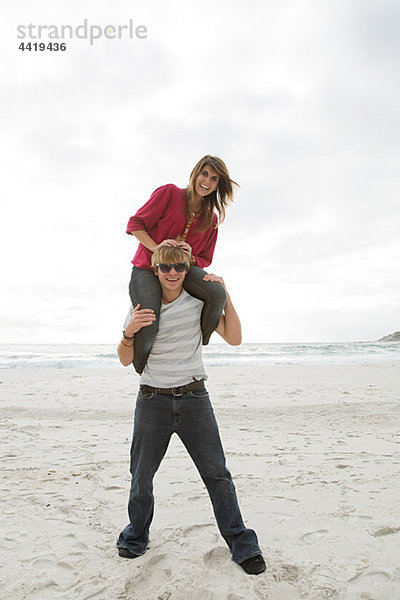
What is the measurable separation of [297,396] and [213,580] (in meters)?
8.76

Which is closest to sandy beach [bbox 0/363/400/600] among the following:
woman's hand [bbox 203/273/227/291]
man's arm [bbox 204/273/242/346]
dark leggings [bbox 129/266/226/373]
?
dark leggings [bbox 129/266/226/373]

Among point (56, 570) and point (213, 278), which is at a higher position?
point (213, 278)

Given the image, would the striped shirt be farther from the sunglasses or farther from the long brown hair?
the long brown hair

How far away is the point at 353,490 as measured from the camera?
4156 millimetres

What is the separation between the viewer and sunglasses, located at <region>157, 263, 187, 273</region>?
2.88 meters

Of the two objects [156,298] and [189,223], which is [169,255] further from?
[189,223]

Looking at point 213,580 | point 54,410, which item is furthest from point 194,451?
point 54,410

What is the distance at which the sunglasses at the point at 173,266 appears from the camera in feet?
9.44

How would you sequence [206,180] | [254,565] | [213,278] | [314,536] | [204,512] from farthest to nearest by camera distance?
[204,512] → [314,536] → [206,180] → [213,278] → [254,565]

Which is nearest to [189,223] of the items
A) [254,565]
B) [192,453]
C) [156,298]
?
[156,298]

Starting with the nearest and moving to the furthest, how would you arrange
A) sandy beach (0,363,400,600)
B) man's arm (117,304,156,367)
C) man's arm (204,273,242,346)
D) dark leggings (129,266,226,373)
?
sandy beach (0,363,400,600), man's arm (117,304,156,367), dark leggings (129,266,226,373), man's arm (204,273,242,346)

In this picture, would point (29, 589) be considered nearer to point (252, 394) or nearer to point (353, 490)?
point (353, 490)

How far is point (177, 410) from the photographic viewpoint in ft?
9.53

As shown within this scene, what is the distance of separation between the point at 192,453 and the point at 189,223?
1.60 m
